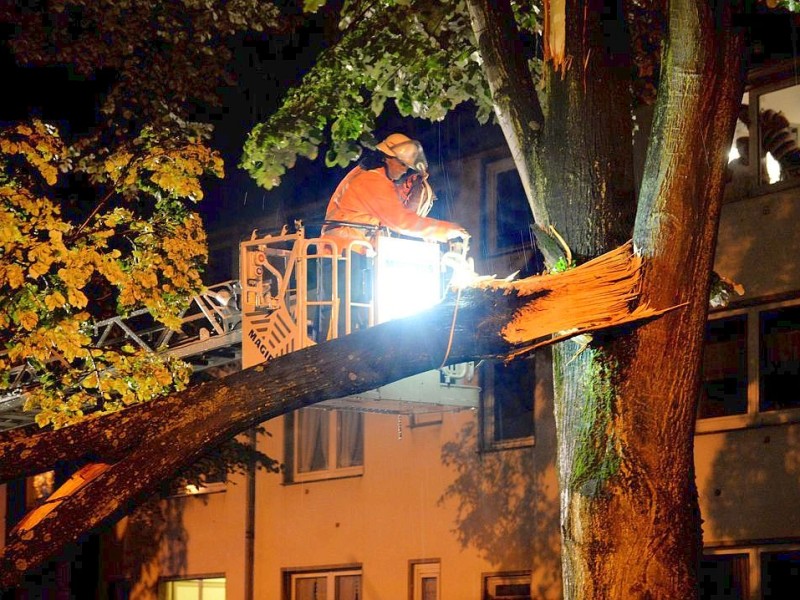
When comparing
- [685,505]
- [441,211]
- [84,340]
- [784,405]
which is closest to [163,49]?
[84,340]

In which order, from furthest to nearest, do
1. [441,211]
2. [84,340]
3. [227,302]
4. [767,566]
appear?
1. [441,211]
2. [227,302]
3. [767,566]
4. [84,340]

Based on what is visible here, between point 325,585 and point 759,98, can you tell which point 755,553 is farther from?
point 325,585

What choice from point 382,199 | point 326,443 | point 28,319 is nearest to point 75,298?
point 28,319

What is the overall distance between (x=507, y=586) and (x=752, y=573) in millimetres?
3658

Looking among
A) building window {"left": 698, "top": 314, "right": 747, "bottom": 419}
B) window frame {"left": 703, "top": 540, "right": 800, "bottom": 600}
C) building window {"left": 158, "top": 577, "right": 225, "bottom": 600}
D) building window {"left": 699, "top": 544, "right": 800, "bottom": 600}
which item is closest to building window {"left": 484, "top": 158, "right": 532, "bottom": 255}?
building window {"left": 698, "top": 314, "right": 747, "bottom": 419}

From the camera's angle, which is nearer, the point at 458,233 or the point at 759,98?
the point at 458,233

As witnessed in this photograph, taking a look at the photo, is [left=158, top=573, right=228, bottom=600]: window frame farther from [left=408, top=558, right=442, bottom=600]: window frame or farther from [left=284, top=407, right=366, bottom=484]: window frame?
[left=408, top=558, right=442, bottom=600]: window frame

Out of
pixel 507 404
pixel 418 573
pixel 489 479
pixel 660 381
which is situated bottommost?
pixel 418 573

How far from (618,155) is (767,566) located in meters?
7.43

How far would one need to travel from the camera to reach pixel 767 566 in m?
14.0

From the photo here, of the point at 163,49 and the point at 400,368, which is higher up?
the point at 163,49

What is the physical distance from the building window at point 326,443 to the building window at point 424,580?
1.85 m

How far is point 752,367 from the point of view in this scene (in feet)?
47.0

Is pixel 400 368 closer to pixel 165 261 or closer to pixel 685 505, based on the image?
pixel 685 505
